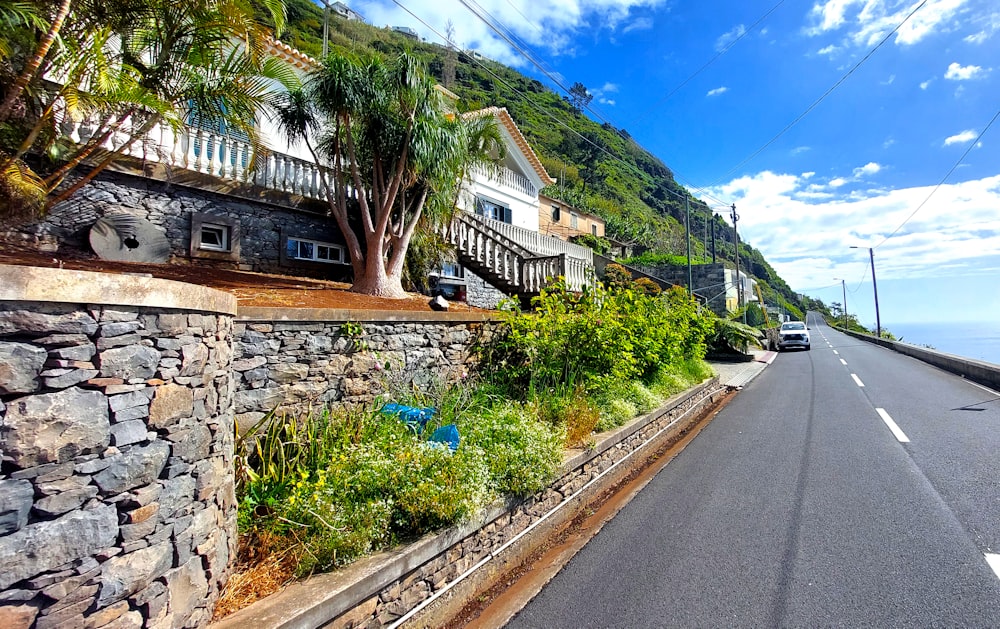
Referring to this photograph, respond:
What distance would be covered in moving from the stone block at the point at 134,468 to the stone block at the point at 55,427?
11 cm

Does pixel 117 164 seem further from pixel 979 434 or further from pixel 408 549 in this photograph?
pixel 979 434

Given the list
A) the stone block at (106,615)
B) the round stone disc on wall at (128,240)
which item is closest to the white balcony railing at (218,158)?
the round stone disc on wall at (128,240)

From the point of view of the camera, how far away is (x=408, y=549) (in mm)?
3043

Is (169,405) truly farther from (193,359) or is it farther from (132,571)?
(132,571)

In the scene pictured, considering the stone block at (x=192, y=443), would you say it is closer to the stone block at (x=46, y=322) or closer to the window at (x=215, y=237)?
the stone block at (x=46, y=322)

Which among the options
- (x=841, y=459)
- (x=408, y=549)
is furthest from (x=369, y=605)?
(x=841, y=459)

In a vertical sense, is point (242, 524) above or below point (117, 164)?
below

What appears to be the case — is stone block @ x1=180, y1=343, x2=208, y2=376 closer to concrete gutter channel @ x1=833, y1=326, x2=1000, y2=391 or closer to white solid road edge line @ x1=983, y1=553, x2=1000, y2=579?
white solid road edge line @ x1=983, y1=553, x2=1000, y2=579

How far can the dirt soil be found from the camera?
5692mm

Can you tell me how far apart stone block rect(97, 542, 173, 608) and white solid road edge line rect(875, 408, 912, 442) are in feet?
28.9

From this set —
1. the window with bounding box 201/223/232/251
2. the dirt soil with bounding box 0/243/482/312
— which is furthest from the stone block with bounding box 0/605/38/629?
the window with bounding box 201/223/232/251

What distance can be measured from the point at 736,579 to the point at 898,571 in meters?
1.19

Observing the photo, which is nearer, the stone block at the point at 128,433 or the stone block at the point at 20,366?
the stone block at the point at 20,366

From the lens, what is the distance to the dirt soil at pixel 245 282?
569cm
